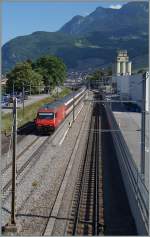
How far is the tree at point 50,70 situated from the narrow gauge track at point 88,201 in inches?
1613

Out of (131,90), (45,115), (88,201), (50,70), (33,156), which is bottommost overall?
(88,201)

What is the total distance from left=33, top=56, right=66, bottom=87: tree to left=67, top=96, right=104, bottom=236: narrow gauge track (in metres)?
41.0

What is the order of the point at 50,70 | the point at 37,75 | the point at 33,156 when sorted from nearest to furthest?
the point at 33,156, the point at 37,75, the point at 50,70

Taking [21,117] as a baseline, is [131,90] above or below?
above

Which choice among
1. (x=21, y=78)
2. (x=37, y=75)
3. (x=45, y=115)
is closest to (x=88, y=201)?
(x=45, y=115)

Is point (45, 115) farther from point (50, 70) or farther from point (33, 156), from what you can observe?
point (50, 70)

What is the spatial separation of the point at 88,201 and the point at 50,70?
179 feet

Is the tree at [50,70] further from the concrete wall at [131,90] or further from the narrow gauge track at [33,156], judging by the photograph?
the narrow gauge track at [33,156]

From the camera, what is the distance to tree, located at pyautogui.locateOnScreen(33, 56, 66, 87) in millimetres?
63112

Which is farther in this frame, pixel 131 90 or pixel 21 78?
pixel 21 78

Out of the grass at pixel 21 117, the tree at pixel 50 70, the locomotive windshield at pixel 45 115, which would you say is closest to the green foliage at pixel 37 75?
the tree at pixel 50 70

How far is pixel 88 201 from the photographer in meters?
14.2

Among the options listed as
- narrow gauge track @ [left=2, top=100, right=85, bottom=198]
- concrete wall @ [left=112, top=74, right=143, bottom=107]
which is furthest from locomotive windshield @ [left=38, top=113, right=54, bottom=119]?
concrete wall @ [left=112, top=74, right=143, bottom=107]

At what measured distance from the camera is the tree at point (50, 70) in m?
63.1
